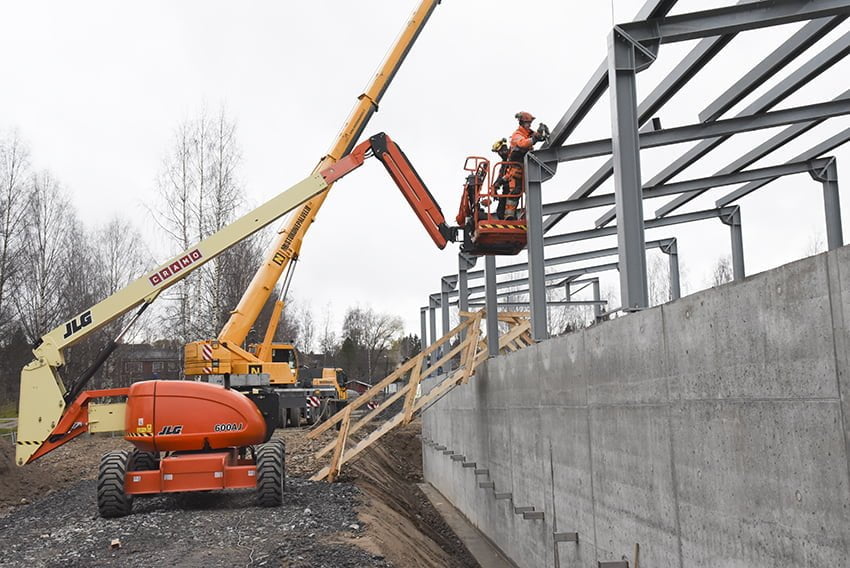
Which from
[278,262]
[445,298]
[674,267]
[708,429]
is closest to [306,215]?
[278,262]

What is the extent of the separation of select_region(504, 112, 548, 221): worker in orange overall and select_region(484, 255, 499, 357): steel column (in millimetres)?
1580

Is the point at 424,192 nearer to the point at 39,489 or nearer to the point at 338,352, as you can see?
the point at 39,489

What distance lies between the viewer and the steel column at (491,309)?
1270 cm

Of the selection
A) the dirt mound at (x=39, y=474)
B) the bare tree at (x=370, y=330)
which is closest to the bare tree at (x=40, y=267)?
the dirt mound at (x=39, y=474)

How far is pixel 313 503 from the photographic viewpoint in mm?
11219

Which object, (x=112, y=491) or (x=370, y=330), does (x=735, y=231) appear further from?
(x=370, y=330)

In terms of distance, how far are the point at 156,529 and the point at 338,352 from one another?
7169 centimetres

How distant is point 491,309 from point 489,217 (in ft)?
7.11

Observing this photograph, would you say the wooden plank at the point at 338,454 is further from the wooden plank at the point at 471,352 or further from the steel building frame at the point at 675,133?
the steel building frame at the point at 675,133

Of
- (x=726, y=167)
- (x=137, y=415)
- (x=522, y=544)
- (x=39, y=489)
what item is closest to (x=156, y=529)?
(x=137, y=415)

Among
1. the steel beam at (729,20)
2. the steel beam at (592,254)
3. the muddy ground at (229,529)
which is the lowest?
the muddy ground at (229,529)

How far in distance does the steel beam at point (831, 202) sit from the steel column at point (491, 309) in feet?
16.2

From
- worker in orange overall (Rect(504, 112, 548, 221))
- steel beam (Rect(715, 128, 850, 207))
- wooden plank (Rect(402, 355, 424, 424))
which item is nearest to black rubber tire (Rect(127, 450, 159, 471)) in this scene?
wooden plank (Rect(402, 355, 424, 424))

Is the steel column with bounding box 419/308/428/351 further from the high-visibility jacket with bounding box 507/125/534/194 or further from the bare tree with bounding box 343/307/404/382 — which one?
the bare tree with bounding box 343/307/404/382
